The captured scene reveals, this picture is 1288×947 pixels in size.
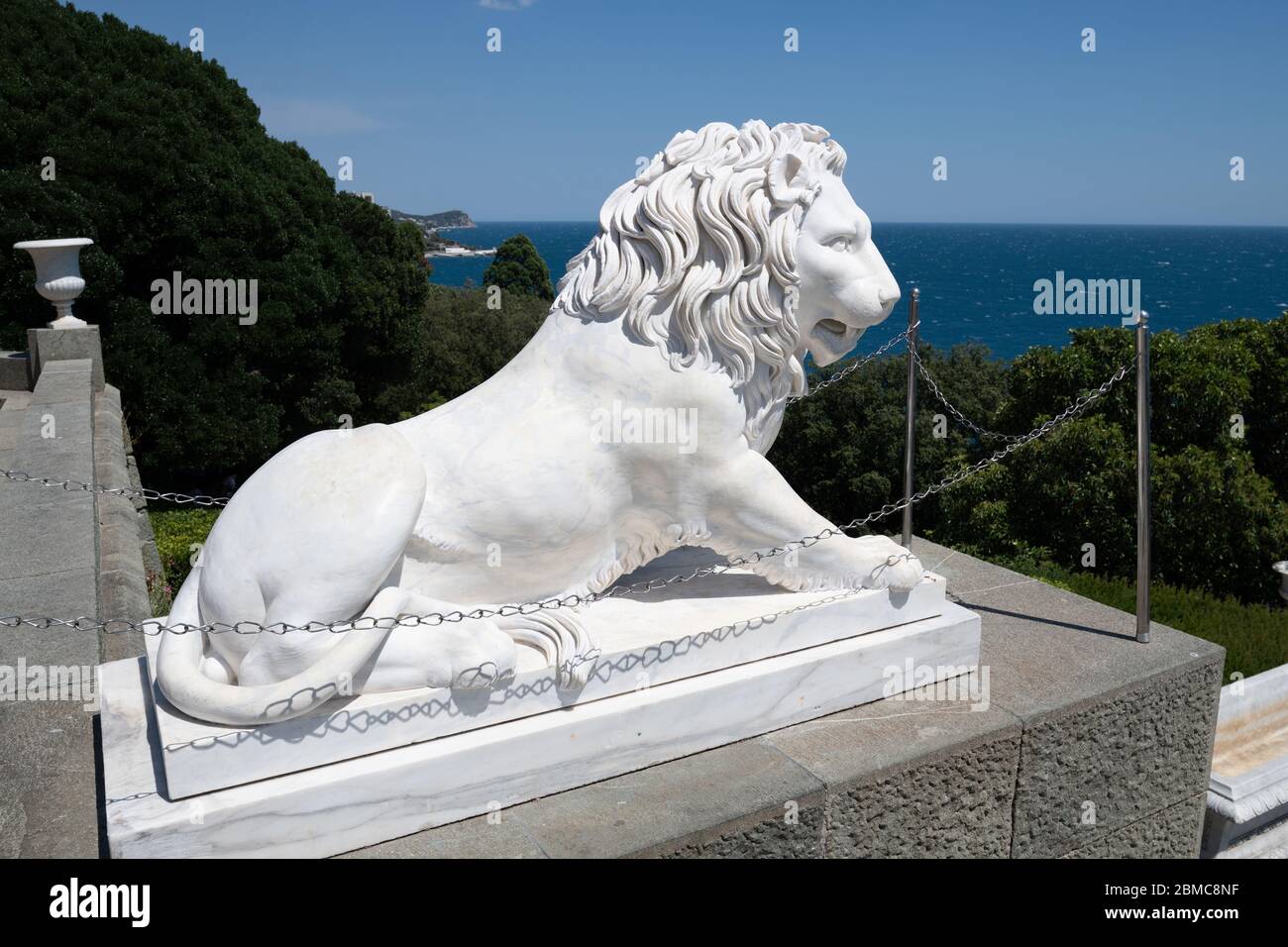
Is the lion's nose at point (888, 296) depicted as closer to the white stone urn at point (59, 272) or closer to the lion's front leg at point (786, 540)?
the lion's front leg at point (786, 540)

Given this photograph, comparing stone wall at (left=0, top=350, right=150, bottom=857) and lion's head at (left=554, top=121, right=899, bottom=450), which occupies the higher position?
lion's head at (left=554, top=121, right=899, bottom=450)

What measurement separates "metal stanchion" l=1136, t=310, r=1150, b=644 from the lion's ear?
155 cm

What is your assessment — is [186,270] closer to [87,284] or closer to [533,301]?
[87,284]

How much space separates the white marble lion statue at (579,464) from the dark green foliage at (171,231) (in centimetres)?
1215

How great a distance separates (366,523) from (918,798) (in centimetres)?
201

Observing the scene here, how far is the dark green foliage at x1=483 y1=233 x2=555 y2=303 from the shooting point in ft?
128

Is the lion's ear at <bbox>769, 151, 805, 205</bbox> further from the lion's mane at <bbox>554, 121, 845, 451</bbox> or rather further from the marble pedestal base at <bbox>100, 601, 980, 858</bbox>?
the marble pedestal base at <bbox>100, 601, 980, 858</bbox>

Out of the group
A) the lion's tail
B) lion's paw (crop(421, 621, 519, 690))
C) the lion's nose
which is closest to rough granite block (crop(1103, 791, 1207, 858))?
the lion's nose

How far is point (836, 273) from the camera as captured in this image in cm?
336

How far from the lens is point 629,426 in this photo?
3254 mm

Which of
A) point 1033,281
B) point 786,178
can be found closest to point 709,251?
point 786,178

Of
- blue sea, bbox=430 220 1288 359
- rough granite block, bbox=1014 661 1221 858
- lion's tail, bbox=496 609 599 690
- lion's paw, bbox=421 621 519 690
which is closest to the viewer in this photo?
lion's paw, bbox=421 621 519 690

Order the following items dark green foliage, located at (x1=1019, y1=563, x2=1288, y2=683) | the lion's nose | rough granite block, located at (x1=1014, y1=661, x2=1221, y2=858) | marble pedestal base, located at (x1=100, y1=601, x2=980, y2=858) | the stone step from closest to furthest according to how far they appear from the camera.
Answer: marble pedestal base, located at (x1=100, y1=601, x2=980, y2=858) → the lion's nose → rough granite block, located at (x1=1014, y1=661, x2=1221, y2=858) → dark green foliage, located at (x1=1019, y1=563, x2=1288, y2=683) → the stone step
